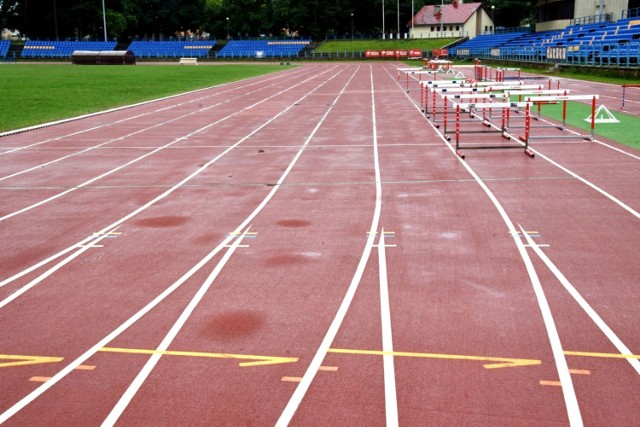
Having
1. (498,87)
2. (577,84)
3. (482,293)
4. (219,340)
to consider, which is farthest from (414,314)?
(577,84)

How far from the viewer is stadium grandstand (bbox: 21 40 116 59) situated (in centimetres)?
9881

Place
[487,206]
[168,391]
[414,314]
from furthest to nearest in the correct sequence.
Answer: [487,206] → [414,314] → [168,391]

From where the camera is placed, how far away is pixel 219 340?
6141mm

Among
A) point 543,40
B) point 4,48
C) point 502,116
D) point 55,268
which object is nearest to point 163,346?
point 55,268

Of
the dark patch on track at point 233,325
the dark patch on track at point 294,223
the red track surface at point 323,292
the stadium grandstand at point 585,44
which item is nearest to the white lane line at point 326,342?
the red track surface at point 323,292

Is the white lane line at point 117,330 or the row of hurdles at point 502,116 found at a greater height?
the row of hurdles at point 502,116

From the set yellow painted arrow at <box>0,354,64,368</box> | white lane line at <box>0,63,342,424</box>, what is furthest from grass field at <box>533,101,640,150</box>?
yellow painted arrow at <box>0,354,64,368</box>

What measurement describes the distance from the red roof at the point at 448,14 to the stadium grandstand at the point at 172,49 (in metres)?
34.4

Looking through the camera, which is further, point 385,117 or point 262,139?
point 385,117

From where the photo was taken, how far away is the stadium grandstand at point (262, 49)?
10006cm

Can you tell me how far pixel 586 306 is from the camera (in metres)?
6.75

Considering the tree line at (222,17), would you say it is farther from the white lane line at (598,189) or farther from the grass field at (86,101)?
the white lane line at (598,189)

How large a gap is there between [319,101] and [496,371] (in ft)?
86.8

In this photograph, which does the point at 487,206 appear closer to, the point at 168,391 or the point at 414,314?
the point at 414,314
